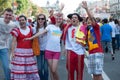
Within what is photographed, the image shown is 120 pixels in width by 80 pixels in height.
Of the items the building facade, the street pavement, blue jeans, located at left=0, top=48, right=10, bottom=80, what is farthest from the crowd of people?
the building facade

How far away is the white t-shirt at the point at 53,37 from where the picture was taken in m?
9.09

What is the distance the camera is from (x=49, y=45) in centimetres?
909

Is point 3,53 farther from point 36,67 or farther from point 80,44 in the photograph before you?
point 80,44

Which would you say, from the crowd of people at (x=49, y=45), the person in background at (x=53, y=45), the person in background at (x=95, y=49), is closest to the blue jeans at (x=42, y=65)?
the crowd of people at (x=49, y=45)

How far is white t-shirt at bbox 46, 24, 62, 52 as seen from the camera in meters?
9.09

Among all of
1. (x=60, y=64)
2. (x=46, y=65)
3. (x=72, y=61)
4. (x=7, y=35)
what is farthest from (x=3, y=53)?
(x=60, y=64)

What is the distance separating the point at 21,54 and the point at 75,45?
119 centimetres

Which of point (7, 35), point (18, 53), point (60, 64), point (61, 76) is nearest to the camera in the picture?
point (18, 53)

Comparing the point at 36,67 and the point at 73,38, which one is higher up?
the point at 73,38

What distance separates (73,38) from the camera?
8.74m

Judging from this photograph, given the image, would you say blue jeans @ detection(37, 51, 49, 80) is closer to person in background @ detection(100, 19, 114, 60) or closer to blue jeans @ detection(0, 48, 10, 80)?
blue jeans @ detection(0, 48, 10, 80)

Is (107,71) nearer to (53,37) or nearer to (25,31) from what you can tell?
(53,37)

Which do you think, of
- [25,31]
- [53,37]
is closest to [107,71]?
[53,37]

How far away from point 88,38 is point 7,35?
6.83 feet
